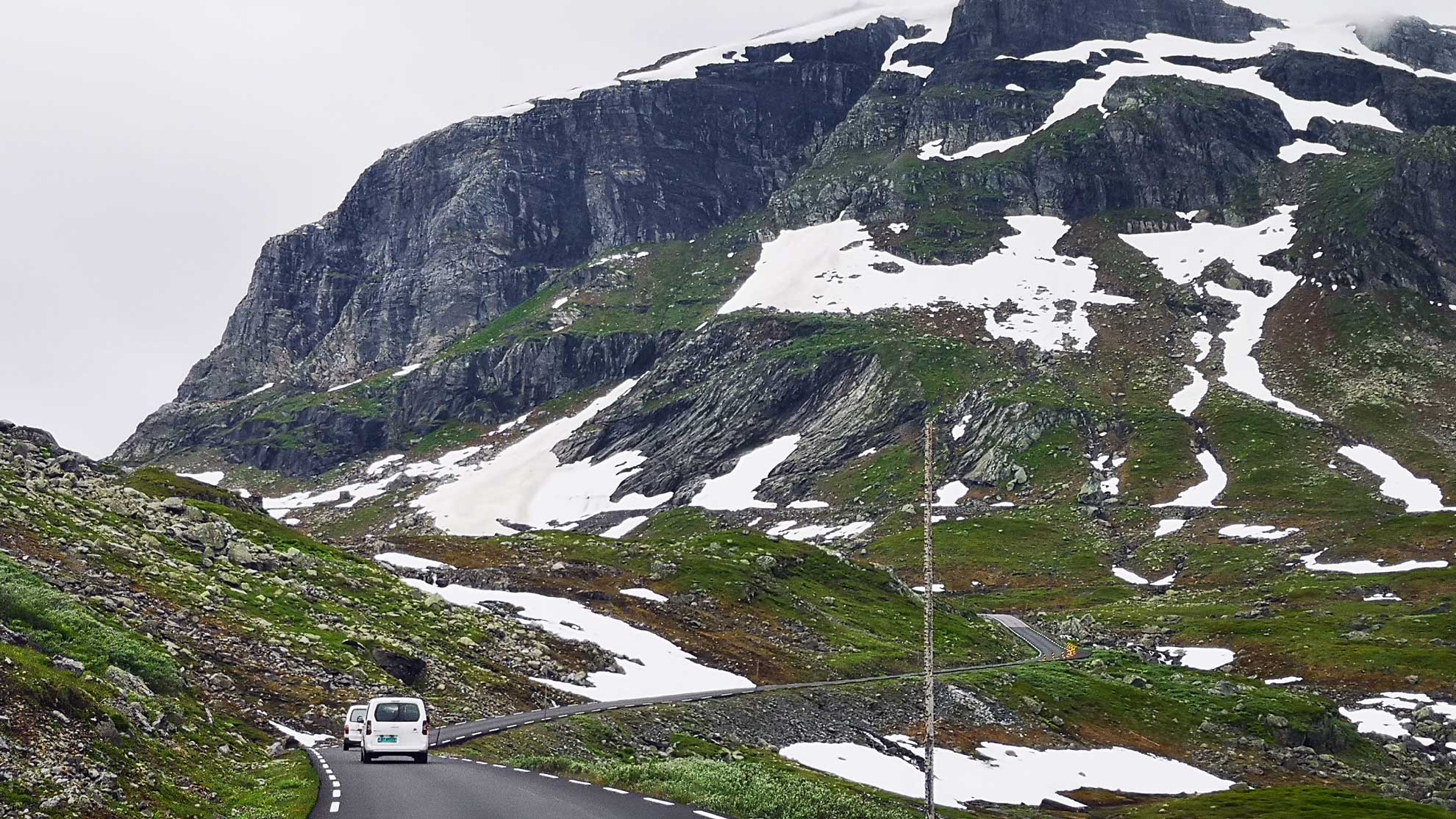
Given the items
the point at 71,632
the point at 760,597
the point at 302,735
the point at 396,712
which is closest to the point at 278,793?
the point at 396,712

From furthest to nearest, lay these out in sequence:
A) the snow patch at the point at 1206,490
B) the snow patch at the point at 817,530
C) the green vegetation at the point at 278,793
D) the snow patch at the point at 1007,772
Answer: the snow patch at the point at 817,530, the snow patch at the point at 1206,490, the snow patch at the point at 1007,772, the green vegetation at the point at 278,793

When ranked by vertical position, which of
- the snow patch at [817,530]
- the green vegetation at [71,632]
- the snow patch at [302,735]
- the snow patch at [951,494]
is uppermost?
the green vegetation at [71,632]

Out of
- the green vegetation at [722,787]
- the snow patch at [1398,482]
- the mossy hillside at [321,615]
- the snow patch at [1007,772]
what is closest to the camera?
the green vegetation at [722,787]

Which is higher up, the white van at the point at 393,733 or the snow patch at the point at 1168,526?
the white van at the point at 393,733

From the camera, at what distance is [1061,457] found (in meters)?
194

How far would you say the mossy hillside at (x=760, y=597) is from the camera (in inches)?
3238

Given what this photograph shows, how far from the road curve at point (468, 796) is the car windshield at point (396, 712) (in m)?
1.93

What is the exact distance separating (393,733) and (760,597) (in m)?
64.0

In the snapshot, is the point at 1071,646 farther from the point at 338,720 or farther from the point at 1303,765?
the point at 338,720

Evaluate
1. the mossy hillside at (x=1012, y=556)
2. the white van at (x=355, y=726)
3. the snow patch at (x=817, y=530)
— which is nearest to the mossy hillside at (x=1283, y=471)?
the mossy hillside at (x=1012, y=556)

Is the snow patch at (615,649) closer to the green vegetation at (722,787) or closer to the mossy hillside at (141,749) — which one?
the green vegetation at (722,787)

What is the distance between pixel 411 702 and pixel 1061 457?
174 meters

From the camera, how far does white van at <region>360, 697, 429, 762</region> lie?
114ft

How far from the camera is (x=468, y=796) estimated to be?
82.5 feet
